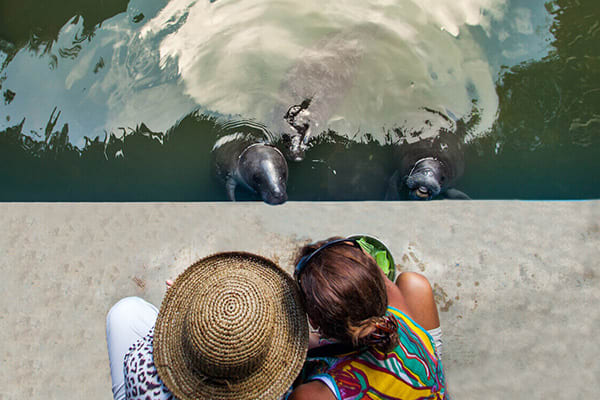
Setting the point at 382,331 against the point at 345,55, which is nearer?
the point at 382,331

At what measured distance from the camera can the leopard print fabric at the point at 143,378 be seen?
60.8 inches

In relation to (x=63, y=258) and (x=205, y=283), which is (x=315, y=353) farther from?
(x=63, y=258)

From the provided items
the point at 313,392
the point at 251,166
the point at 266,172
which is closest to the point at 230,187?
the point at 251,166

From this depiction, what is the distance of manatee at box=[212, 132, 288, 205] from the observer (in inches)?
115

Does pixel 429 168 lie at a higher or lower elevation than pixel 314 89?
lower

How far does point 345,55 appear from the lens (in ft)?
13.1

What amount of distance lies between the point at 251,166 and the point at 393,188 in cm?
137

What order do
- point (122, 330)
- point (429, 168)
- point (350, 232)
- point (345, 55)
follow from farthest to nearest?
point (345, 55), point (429, 168), point (350, 232), point (122, 330)

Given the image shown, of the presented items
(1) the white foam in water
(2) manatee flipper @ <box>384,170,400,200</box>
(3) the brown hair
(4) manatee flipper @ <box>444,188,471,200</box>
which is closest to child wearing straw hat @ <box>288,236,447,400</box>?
(3) the brown hair

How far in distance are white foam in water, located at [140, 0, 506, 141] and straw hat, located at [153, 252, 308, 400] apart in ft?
7.82

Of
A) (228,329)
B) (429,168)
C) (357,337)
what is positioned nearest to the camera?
(228,329)

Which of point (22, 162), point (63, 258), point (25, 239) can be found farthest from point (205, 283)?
point (22, 162)

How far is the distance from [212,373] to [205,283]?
33cm

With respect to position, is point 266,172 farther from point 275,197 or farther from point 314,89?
point 314,89
